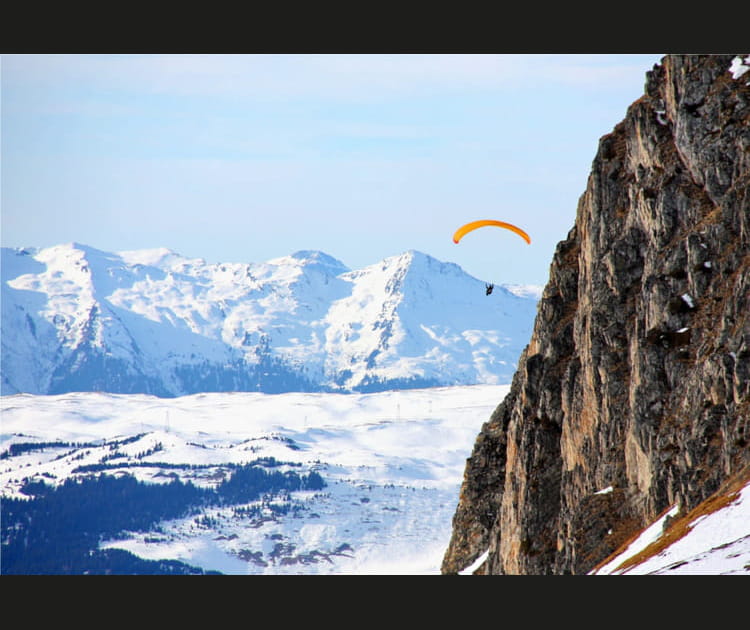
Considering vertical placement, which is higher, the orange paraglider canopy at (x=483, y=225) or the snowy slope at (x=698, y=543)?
the orange paraglider canopy at (x=483, y=225)

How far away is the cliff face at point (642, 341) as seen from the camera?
102375 mm

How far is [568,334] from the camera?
126 metres

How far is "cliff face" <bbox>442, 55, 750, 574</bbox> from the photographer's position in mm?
102375

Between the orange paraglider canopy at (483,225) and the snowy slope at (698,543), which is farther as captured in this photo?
the orange paraglider canopy at (483,225)

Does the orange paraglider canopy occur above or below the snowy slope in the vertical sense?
above

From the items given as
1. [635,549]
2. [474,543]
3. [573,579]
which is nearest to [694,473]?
[635,549]

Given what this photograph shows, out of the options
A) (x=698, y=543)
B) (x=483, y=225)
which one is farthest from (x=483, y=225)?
(x=698, y=543)

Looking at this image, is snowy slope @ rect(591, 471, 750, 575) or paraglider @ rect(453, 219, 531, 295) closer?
snowy slope @ rect(591, 471, 750, 575)

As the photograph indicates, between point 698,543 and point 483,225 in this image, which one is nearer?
point 698,543

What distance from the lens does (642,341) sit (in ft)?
363

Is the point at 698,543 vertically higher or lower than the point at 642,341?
lower

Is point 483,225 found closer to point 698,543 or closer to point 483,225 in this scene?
point 483,225

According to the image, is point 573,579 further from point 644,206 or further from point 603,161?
point 603,161

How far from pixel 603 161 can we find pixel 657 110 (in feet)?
23.8
